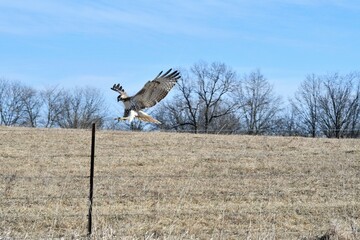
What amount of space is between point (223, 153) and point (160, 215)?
9.59m

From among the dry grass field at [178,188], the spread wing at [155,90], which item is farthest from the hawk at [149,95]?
the dry grass field at [178,188]

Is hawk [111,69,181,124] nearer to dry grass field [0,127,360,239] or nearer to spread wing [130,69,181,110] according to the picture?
spread wing [130,69,181,110]

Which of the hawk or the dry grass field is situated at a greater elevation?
the hawk

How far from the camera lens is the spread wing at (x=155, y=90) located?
8.18m

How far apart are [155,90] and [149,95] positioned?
109 millimetres

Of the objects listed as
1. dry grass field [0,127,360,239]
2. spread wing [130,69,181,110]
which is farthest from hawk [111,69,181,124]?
dry grass field [0,127,360,239]

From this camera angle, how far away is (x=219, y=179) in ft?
51.7

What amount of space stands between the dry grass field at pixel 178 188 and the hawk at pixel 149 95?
5.09 ft

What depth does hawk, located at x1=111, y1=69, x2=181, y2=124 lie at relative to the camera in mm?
8167

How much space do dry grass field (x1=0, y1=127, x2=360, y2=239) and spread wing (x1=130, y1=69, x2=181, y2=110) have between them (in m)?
1.71

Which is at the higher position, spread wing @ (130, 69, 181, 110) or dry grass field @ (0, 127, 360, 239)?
spread wing @ (130, 69, 181, 110)

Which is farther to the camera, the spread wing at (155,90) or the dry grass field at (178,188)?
the dry grass field at (178,188)

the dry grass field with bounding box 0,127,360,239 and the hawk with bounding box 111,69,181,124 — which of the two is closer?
the hawk with bounding box 111,69,181,124

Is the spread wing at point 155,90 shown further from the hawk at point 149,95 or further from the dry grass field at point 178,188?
the dry grass field at point 178,188
